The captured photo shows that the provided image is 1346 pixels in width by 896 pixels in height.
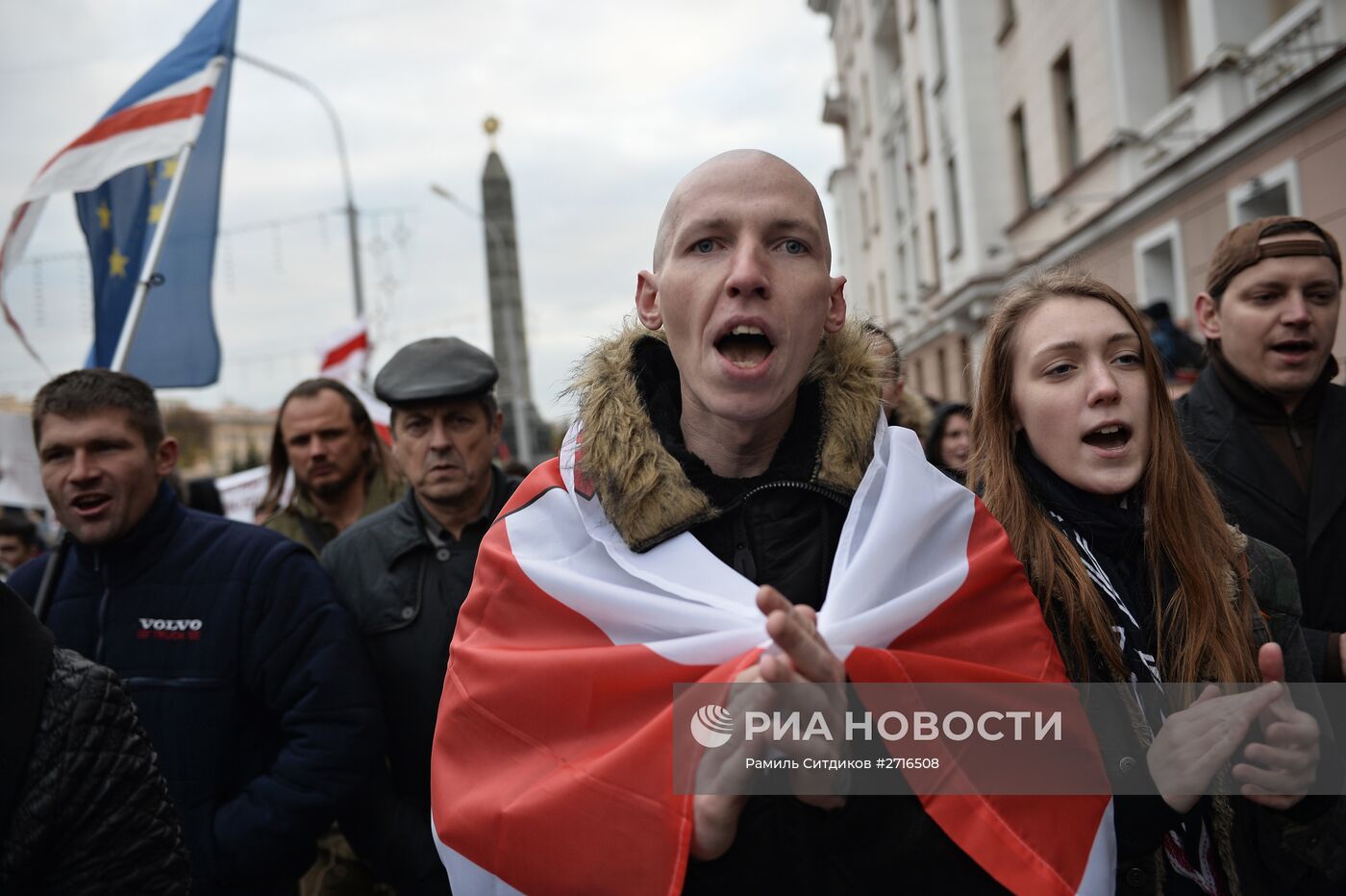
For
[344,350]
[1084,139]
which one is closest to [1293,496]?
[344,350]

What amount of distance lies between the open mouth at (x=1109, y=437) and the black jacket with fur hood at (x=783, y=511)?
45 cm

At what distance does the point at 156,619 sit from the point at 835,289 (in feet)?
6.43

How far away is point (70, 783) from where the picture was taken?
1849 millimetres

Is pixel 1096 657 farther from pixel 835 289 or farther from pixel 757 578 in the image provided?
pixel 835 289

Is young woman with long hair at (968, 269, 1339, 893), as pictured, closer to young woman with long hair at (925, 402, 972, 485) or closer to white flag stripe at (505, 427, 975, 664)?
white flag stripe at (505, 427, 975, 664)

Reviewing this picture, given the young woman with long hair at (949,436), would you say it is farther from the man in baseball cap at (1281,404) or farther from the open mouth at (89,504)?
the open mouth at (89,504)

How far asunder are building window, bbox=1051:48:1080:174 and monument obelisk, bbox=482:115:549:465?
14301 mm

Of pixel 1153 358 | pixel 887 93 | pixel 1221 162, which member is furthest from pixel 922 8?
pixel 1153 358

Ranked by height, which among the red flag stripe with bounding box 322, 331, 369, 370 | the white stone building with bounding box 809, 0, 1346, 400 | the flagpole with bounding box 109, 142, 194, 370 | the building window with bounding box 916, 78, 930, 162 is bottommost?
the flagpole with bounding box 109, 142, 194, 370

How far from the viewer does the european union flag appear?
454cm

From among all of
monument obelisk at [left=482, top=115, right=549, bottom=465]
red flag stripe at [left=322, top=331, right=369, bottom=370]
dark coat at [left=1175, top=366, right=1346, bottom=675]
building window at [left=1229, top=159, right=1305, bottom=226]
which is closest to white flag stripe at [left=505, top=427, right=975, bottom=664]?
dark coat at [left=1175, top=366, right=1346, bottom=675]

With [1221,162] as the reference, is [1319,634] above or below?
below

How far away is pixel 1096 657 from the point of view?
199cm

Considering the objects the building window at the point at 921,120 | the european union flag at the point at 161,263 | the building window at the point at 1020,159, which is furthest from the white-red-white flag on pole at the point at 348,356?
the building window at the point at 921,120
